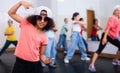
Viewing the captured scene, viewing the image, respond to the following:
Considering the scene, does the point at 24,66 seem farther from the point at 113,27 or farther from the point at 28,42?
the point at 113,27

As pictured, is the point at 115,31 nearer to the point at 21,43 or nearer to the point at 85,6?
the point at 21,43

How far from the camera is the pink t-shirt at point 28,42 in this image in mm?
2523

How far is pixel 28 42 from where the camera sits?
2.53 meters

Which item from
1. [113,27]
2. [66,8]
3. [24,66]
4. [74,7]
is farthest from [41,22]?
[74,7]

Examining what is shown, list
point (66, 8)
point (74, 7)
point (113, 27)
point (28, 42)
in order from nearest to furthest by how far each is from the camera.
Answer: point (28, 42), point (113, 27), point (66, 8), point (74, 7)

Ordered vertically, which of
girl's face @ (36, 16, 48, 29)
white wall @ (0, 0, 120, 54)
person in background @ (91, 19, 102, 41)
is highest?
girl's face @ (36, 16, 48, 29)

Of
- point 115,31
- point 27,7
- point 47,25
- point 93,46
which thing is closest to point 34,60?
point 47,25

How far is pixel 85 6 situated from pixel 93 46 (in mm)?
3384

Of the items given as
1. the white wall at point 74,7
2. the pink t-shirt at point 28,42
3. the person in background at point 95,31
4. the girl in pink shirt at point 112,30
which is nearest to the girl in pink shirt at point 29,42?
the pink t-shirt at point 28,42

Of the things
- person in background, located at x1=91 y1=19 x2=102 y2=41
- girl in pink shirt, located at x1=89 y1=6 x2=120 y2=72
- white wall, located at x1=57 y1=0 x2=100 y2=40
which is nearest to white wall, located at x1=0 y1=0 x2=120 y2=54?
white wall, located at x1=57 y1=0 x2=100 y2=40

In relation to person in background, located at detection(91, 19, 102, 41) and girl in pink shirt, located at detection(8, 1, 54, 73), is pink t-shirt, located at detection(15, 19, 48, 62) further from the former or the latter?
person in background, located at detection(91, 19, 102, 41)

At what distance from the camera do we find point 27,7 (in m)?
2.47

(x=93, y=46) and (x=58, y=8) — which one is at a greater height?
(x=58, y=8)

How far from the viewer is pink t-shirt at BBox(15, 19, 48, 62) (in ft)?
8.28
